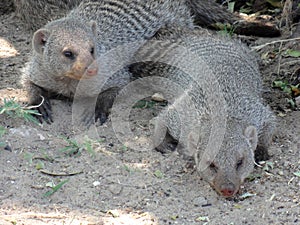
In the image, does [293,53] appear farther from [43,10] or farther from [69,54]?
[43,10]

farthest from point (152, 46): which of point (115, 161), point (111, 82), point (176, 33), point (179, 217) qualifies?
point (179, 217)

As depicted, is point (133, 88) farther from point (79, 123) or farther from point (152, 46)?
point (79, 123)

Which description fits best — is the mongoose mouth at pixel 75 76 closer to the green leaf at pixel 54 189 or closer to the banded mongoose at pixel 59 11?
the green leaf at pixel 54 189

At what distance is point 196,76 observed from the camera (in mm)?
3830

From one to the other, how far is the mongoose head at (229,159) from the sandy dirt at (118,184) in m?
0.09

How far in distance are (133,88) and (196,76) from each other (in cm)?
65

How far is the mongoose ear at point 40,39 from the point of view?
12.5ft

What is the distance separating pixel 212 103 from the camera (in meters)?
3.45

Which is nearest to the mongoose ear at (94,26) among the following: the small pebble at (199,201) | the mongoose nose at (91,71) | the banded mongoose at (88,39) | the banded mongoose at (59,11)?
the banded mongoose at (88,39)

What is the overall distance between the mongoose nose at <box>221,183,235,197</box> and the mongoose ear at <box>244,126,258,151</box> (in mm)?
382

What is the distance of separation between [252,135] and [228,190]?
1.49 ft

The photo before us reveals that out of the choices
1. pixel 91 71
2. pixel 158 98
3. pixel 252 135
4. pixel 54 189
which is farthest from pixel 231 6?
pixel 54 189

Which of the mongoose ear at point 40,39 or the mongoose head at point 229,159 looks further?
the mongoose ear at point 40,39

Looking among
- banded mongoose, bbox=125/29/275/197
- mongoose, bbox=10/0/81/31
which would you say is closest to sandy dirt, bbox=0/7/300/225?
banded mongoose, bbox=125/29/275/197
